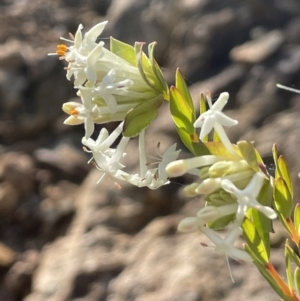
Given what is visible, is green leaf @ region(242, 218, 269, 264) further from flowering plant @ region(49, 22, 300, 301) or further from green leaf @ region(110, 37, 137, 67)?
green leaf @ region(110, 37, 137, 67)

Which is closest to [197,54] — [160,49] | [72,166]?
[160,49]

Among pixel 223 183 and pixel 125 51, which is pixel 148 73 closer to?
pixel 125 51

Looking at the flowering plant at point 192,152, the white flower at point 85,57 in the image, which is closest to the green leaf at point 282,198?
the flowering plant at point 192,152

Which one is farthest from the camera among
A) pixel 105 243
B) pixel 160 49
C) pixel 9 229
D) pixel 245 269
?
pixel 160 49

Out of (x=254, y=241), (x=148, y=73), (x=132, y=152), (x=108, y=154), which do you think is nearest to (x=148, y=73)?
(x=148, y=73)

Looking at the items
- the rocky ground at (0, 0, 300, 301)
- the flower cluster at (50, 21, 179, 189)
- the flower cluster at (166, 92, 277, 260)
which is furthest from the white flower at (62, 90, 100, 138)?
the rocky ground at (0, 0, 300, 301)

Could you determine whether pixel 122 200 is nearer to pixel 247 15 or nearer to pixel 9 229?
pixel 9 229
